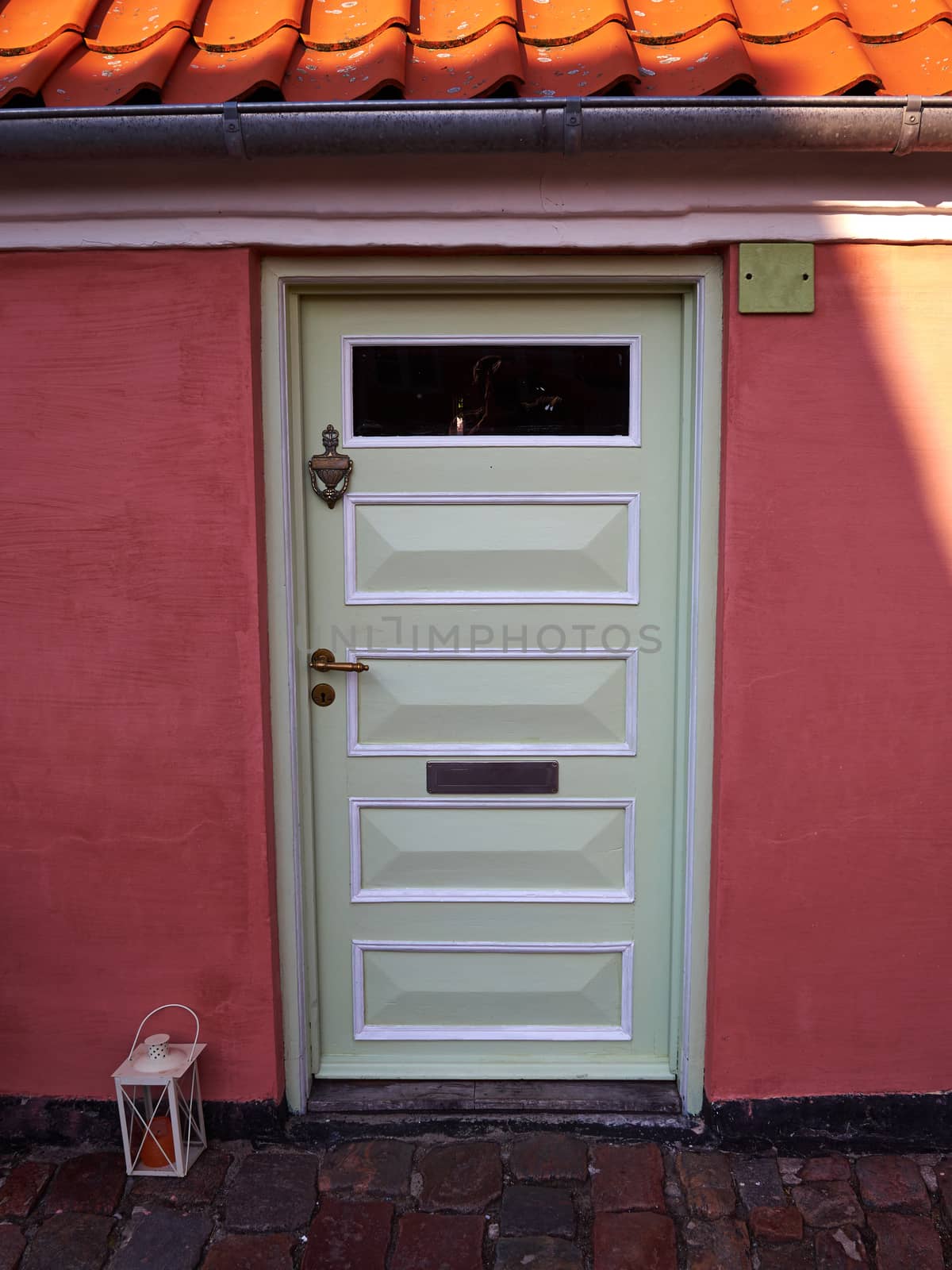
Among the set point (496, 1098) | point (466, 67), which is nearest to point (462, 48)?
point (466, 67)

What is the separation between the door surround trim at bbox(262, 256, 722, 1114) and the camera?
8.69 feet

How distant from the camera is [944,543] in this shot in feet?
8.68

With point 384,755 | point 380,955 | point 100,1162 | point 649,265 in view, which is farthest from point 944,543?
point 100,1162

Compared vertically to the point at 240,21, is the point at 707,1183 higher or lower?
lower

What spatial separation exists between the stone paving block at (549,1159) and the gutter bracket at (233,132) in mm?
2827

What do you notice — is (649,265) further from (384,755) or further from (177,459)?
(384,755)

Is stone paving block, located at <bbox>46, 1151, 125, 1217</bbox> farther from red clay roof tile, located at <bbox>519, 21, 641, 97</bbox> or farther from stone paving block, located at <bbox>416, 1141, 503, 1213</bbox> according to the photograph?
red clay roof tile, located at <bbox>519, 21, 641, 97</bbox>

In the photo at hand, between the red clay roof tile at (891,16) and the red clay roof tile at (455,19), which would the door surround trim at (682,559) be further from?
the red clay roof tile at (891,16)

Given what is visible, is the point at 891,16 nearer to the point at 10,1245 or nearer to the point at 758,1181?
the point at 758,1181

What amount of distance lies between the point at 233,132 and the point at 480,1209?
2.86m

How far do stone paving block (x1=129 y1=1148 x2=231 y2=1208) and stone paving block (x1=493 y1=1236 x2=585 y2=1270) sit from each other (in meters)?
0.83

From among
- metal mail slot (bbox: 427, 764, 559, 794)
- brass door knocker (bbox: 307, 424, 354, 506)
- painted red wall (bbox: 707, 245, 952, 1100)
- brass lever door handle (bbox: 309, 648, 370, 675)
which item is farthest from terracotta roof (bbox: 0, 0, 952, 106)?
metal mail slot (bbox: 427, 764, 559, 794)

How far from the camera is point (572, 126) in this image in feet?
7.47

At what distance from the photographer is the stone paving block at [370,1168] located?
2682mm
